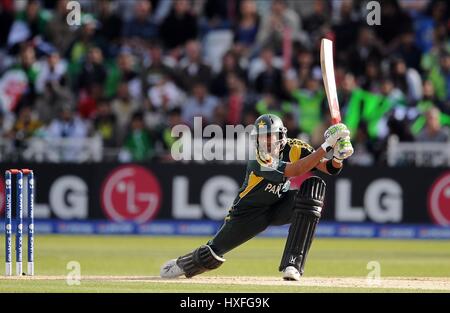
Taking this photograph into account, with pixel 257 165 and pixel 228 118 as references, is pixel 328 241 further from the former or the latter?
pixel 257 165

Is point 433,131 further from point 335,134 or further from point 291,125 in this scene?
point 335,134

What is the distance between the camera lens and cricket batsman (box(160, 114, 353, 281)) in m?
10.1

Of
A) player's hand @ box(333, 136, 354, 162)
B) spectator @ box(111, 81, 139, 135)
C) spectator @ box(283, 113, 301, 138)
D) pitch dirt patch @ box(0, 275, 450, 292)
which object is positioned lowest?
pitch dirt patch @ box(0, 275, 450, 292)

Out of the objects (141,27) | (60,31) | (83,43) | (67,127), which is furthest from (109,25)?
(67,127)

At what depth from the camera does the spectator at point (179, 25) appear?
20.7 m

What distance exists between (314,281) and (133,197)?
7769 millimetres

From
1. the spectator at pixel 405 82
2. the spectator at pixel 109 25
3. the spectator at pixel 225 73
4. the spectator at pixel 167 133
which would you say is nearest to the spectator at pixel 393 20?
the spectator at pixel 405 82

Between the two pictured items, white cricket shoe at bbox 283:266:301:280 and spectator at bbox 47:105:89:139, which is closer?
white cricket shoe at bbox 283:266:301:280

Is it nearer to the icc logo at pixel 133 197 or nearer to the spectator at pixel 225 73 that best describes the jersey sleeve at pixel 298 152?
the icc logo at pixel 133 197

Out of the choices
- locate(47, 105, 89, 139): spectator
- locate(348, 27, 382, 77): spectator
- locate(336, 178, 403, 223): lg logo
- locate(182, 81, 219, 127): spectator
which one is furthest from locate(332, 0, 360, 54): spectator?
locate(47, 105, 89, 139): spectator

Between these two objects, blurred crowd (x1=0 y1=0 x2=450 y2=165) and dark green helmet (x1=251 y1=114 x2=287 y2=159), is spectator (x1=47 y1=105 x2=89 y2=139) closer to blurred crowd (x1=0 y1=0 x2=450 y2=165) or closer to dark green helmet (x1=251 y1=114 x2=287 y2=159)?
Result: blurred crowd (x1=0 y1=0 x2=450 y2=165)

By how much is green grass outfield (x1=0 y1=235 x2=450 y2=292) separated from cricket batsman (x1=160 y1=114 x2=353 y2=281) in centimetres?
23

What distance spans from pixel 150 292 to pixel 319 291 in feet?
4.77

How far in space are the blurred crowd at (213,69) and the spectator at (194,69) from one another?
0.08ft
